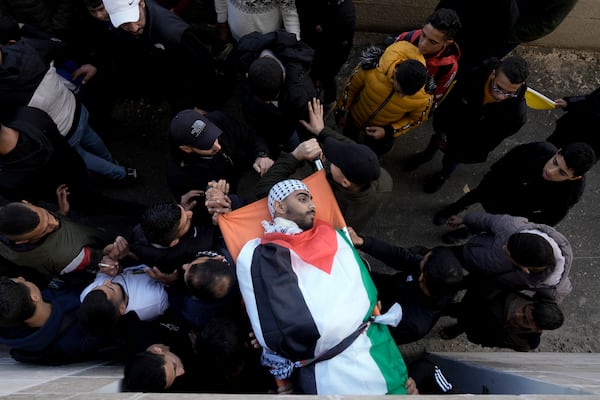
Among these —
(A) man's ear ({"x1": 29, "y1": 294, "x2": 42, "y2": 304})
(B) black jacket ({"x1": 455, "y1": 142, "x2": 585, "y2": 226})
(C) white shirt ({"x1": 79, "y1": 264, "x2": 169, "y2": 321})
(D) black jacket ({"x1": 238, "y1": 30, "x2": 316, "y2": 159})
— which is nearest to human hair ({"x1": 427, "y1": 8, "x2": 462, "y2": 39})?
(D) black jacket ({"x1": 238, "y1": 30, "x2": 316, "y2": 159})

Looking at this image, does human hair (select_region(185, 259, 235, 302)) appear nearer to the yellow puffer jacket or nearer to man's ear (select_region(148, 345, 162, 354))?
man's ear (select_region(148, 345, 162, 354))

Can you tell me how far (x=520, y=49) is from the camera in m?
4.91

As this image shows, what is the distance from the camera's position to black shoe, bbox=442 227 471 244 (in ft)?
13.1

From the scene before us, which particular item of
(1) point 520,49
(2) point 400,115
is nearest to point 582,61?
(1) point 520,49

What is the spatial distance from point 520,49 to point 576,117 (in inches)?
72.9

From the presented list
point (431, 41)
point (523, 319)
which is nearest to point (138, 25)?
point (431, 41)

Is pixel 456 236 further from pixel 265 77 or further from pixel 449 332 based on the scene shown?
pixel 265 77

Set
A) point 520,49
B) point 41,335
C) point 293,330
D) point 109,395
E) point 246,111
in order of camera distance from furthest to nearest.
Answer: point 520,49 < point 246,111 < point 41,335 < point 293,330 < point 109,395

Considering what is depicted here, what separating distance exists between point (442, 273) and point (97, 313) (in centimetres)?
190

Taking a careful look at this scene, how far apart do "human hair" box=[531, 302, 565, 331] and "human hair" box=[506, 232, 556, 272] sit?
232mm

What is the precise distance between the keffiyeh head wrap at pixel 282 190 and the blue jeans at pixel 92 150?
71.7 inches

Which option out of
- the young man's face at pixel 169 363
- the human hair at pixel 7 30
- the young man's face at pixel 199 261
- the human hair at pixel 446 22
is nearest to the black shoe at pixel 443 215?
the human hair at pixel 446 22

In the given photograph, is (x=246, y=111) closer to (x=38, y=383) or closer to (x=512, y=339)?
(x=38, y=383)

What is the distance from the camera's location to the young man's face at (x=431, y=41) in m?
3.03
